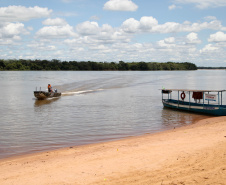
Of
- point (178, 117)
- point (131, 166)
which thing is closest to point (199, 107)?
point (178, 117)

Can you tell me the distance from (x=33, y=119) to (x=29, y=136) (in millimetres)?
6842

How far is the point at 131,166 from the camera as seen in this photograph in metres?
8.78

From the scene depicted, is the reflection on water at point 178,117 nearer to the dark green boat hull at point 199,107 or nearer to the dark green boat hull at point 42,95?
the dark green boat hull at point 199,107

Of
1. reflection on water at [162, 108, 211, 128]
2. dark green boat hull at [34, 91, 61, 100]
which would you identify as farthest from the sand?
dark green boat hull at [34, 91, 61, 100]

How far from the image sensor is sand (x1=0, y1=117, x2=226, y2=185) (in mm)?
7613

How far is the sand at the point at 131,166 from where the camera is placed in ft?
25.0

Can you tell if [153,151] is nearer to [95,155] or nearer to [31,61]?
[95,155]

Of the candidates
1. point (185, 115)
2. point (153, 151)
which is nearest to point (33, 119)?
point (185, 115)

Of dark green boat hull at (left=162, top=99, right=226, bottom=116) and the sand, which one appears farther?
dark green boat hull at (left=162, top=99, right=226, bottom=116)

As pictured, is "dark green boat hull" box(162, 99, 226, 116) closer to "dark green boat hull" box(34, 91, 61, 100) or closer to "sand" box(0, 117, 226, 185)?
"sand" box(0, 117, 226, 185)

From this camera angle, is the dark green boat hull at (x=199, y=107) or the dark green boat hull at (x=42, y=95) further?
the dark green boat hull at (x=42, y=95)

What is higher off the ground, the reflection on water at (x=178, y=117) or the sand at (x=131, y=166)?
the sand at (x=131, y=166)

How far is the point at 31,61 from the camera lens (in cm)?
19975

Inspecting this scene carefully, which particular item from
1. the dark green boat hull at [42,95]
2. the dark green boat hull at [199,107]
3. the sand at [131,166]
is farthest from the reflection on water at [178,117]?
the dark green boat hull at [42,95]
